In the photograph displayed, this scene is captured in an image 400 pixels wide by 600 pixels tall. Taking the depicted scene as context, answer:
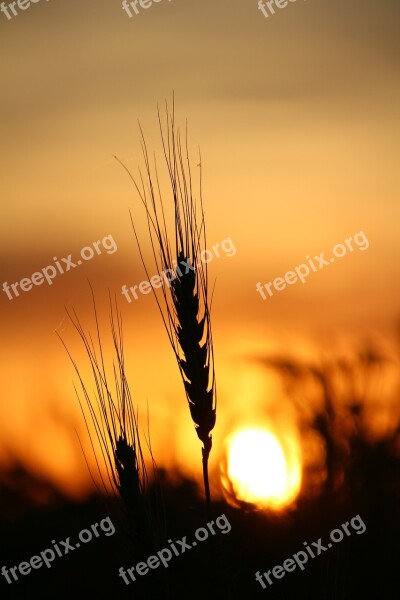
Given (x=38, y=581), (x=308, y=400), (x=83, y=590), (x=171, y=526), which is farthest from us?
(x=308, y=400)

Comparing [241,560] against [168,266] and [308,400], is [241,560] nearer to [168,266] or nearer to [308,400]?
[168,266]

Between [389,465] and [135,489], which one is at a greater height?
[389,465]

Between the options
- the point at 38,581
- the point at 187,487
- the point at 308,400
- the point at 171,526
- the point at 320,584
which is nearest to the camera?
the point at 320,584

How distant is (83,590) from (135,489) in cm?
207

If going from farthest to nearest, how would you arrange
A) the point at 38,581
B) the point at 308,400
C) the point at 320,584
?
1. the point at 308,400
2. the point at 38,581
3. the point at 320,584

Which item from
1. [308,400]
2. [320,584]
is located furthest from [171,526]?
[320,584]

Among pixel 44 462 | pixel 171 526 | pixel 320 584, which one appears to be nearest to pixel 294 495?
pixel 171 526

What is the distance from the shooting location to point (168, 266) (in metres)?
2.26

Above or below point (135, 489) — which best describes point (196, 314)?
above

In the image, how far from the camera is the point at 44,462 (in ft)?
11.6

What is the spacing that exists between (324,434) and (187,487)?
1.76 metres

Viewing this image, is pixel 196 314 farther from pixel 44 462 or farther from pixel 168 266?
pixel 44 462

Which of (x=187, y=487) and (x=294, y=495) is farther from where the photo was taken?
(x=294, y=495)

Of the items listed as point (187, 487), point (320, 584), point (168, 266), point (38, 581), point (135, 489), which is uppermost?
point (38, 581)
